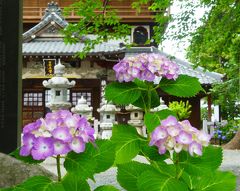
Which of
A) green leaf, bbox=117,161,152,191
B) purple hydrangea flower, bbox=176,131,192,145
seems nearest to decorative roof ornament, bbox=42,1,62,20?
green leaf, bbox=117,161,152,191

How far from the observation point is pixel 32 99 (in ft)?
65.1

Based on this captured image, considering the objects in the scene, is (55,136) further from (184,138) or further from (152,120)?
(152,120)

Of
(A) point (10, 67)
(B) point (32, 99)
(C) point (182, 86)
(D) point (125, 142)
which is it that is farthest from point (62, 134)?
(B) point (32, 99)

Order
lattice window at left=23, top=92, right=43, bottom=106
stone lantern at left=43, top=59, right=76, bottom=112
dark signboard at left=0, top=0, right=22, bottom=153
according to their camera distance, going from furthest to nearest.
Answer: lattice window at left=23, top=92, right=43, bottom=106, stone lantern at left=43, top=59, right=76, bottom=112, dark signboard at left=0, top=0, right=22, bottom=153

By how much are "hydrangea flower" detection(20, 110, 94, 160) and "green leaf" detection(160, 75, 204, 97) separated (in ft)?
2.28

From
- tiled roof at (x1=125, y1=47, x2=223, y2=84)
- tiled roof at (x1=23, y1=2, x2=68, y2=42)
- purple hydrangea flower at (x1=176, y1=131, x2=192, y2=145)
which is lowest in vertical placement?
purple hydrangea flower at (x1=176, y1=131, x2=192, y2=145)

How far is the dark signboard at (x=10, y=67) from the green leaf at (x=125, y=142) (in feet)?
14.5

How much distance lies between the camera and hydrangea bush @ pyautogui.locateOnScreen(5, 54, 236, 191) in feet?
4.29

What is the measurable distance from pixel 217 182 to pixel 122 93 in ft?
1.85

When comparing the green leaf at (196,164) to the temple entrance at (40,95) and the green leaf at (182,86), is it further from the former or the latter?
the temple entrance at (40,95)

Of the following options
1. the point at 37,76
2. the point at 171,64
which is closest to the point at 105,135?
the point at 37,76

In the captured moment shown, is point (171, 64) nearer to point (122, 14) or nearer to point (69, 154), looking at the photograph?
point (69, 154)

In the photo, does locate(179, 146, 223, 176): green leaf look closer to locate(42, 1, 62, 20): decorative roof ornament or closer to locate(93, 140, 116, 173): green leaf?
locate(93, 140, 116, 173): green leaf

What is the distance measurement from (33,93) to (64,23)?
3.62m
